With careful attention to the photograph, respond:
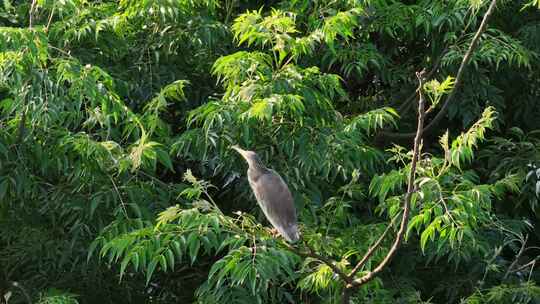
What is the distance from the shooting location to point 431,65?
236 inches

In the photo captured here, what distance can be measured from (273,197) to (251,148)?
72 cm

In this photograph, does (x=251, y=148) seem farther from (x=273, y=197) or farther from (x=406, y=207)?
(x=406, y=207)

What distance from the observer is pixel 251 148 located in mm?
4906

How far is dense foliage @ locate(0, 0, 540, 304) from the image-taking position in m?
4.32

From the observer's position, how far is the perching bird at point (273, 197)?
13.5 ft

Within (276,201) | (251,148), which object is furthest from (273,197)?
(251,148)

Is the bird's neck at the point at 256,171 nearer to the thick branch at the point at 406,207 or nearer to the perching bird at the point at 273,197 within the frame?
the perching bird at the point at 273,197

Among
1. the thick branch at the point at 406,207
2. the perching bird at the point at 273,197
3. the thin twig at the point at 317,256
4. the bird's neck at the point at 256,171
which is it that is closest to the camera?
the thick branch at the point at 406,207

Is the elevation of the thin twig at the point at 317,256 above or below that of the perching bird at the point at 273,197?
above

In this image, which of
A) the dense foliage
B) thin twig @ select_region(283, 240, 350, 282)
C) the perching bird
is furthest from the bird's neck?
thin twig @ select_region(283, 240, 350, 282)

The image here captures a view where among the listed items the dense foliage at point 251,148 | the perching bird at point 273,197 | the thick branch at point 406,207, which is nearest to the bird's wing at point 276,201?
the perching bird at point 273,197

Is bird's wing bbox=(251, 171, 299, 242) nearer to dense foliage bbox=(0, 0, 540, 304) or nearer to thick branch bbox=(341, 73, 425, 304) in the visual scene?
dense foliage bbox=(0, 0, 540, 304)

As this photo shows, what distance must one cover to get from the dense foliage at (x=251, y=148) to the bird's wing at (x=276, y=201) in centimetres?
12

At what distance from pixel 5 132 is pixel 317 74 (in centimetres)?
154
